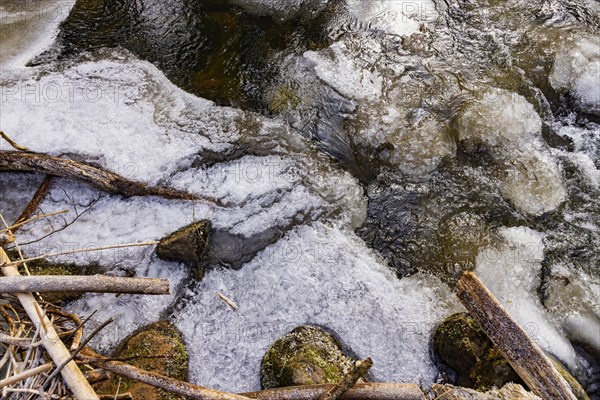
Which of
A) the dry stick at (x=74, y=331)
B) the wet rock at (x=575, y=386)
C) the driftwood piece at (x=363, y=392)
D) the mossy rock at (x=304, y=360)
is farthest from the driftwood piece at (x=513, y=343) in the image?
the dry stick at (x=74, y=331)

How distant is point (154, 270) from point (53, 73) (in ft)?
8.33

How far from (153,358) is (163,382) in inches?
20.7

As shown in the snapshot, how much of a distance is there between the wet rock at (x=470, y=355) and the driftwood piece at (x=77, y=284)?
182 cm

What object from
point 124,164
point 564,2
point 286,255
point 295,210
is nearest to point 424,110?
point 295,210

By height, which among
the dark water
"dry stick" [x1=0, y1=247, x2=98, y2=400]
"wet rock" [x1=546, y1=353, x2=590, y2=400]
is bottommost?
"wet rock" [x1=546, y1=353, x2=590, y2=400]

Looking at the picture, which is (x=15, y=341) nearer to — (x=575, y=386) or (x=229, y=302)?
(x=229, y=302)

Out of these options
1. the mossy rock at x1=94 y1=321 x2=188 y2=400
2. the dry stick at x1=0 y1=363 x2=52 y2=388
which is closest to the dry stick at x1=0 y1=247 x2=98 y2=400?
the dry stick at x1=0 y1=363 x2=52 y2=388

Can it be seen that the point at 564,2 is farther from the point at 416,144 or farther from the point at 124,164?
the point at 124,164

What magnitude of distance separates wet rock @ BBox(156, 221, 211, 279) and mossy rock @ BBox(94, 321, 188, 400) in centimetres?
49

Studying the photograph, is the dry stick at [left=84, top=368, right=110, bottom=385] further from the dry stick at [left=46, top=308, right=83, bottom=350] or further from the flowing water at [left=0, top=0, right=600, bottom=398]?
the flowing water at [left=0, top=0, right=600, bottom=398]

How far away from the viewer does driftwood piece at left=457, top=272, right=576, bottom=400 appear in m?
2.58

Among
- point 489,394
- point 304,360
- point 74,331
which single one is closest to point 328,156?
point 304,360

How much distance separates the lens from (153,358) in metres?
3.00

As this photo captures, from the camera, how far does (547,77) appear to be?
4449 millimetres
